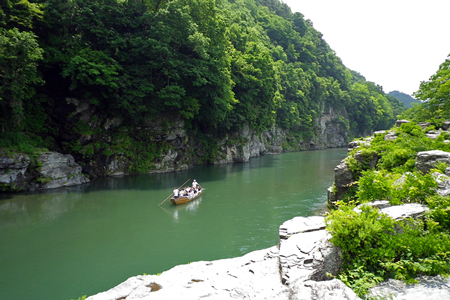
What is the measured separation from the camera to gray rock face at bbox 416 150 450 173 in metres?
7.04

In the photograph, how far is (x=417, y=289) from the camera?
13.1 ft

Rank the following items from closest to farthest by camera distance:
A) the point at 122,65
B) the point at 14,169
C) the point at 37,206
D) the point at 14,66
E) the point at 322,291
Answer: the point at 322,291 < the point at 37,206 < the point at 14,66 < the point at 14,169 < the point at 122,65

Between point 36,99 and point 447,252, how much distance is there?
26401mm

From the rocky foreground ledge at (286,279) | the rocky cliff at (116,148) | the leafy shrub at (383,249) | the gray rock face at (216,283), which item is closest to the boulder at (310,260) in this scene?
the rocky foreground ledge at (286,279)

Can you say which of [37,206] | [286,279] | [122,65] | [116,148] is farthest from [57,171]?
[286,279]

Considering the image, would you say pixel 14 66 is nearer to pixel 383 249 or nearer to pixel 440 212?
pixel 383 249

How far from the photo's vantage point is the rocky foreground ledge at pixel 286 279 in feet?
13.2

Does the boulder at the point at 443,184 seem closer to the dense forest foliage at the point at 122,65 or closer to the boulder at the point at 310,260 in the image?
the boulder at the point at 310,260

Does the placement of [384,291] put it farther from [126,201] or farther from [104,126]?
[104,126]

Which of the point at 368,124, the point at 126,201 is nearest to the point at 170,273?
the point at 126,201

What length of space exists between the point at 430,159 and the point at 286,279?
5.07 meters

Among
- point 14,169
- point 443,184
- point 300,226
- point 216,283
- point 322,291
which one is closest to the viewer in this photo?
point 322,291

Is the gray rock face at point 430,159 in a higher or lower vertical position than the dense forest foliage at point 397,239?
higher

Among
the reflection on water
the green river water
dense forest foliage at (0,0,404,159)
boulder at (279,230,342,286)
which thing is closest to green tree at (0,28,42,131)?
dense forest foliage at (0,0,404,159)
